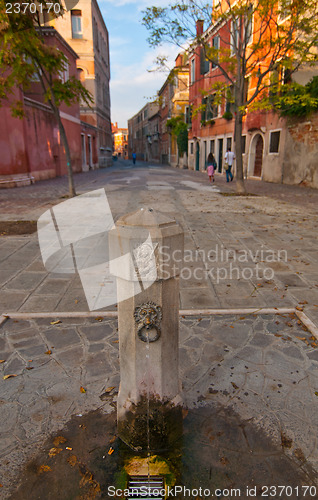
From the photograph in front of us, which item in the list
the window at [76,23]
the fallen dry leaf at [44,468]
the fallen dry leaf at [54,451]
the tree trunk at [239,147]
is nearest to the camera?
the fallen dry leaf at [44,468]

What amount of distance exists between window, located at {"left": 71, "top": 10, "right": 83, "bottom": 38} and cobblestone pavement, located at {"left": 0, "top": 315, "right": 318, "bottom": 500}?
1535 inches

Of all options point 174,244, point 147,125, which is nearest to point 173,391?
point 174,244

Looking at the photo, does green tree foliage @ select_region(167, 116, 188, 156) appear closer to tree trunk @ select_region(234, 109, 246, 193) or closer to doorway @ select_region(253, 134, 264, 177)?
doorway @ select_region(253, 134, 264, 177)

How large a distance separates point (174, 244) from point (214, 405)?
1.48 metres

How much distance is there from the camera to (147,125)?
7150cm

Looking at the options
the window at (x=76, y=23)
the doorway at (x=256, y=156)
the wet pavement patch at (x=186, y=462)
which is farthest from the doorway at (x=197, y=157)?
the wet pavement patch at (x=186, y=462)

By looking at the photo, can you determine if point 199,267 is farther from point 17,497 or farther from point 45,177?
point 45,177

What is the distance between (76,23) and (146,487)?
41504mm

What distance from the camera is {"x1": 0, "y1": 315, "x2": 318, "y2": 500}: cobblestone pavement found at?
238 centimetres

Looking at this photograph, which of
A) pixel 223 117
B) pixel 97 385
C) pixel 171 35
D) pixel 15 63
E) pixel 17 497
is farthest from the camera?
pixel 223 117

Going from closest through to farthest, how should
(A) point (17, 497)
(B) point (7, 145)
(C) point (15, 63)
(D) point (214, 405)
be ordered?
(A) point (17, 497) < (D) point (214, 405) < (C) point (15, 63) < (B) point (7, 145)

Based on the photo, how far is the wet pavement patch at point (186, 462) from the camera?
208cm

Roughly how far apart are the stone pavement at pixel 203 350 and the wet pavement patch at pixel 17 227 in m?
1.10

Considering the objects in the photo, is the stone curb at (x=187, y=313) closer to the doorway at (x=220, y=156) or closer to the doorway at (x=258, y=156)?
the doorway at (x=258, y=156)
